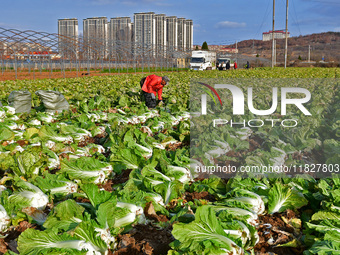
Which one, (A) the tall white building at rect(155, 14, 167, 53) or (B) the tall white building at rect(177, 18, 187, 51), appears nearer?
(A) the tall white building at rect(155, 14, 167, 53)

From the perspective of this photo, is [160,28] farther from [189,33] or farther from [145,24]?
[189,33]

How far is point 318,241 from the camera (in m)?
2.86

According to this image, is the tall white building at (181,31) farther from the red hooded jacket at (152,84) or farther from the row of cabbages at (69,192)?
the row of cabbages at (69,192)

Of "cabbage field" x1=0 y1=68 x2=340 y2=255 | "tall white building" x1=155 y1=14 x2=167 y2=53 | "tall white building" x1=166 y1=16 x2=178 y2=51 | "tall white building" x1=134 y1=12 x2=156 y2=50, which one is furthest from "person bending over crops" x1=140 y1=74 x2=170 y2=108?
"tall white building" x1=166 y1=16 x2=178 y2=51

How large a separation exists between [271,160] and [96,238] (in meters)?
2.90

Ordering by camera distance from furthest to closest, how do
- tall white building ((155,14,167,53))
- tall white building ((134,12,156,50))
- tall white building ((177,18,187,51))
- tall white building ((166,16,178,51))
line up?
tall white building ((177,18,187,51)) < tall white building ((166,16,178,51)) < tall white building ((155,14,167,53)) < tall white building ((134,12,156,50))

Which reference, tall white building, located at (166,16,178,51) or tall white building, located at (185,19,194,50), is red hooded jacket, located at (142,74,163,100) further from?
tall white building, located at (185,19,194,50)

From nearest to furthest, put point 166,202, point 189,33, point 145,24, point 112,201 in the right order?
point 112,201, point 166,202, point 145,24, point 189,33

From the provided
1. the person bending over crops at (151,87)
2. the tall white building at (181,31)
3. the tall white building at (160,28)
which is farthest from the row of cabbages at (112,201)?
the tall white building at (181,31)

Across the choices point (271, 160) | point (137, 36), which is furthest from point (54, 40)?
point (137, 36)

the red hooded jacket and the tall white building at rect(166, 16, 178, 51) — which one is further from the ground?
A: the tall white building at rect(166, 16, 178, 51)

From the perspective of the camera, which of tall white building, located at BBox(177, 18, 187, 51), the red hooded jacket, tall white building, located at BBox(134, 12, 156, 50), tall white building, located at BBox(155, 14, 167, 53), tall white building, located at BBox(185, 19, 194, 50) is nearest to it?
the red hooded jacket

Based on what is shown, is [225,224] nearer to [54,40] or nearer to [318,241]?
[318,241]

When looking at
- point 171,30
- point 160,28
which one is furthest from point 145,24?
point 171,30
